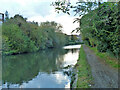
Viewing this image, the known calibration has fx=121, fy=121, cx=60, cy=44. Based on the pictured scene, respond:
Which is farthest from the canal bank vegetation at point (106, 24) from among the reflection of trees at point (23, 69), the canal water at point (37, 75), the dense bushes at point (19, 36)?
the dense bushes at point (19, 36)

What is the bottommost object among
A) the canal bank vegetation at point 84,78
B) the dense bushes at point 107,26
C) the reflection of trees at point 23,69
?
the reflection of trees at point 23,69

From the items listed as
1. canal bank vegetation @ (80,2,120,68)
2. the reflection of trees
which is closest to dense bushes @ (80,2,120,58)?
canal bank vegetation @ (80,2,120,68)

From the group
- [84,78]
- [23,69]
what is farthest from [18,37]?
[84,78]

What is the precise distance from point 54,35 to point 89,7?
35147 millimetres

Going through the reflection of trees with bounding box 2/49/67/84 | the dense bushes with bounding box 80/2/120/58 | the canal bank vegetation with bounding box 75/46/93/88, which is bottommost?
the reflection of trees with bounding box 2/49/67/84

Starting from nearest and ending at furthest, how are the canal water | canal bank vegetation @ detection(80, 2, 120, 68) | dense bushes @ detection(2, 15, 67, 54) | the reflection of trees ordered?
canal bank vegetation @ detection(80, 2, 120, 68), the canal water, the reflection of trees, dense bushes @ detection(2, 15, 67, 54)

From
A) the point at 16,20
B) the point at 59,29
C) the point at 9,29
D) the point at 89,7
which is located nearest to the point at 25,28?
the point at 16,20

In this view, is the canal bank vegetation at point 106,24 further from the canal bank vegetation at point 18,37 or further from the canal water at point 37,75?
the canal bank vegetation at point 18,37

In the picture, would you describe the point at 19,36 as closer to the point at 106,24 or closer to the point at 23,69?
the point at 23,69

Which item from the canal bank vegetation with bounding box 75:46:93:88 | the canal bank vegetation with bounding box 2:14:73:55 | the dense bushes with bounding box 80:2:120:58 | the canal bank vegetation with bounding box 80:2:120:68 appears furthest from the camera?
the canal bank vegetation with bounding box 2:14:73:55

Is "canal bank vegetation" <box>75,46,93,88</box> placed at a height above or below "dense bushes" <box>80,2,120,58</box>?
below

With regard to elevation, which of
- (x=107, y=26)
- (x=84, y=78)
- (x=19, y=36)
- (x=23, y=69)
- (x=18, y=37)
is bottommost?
(x=23, y=69)

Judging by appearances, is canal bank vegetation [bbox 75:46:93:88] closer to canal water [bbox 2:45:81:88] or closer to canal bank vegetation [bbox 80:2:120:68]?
canal water [bbox 2:45:81:88]

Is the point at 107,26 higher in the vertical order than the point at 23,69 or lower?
higher
